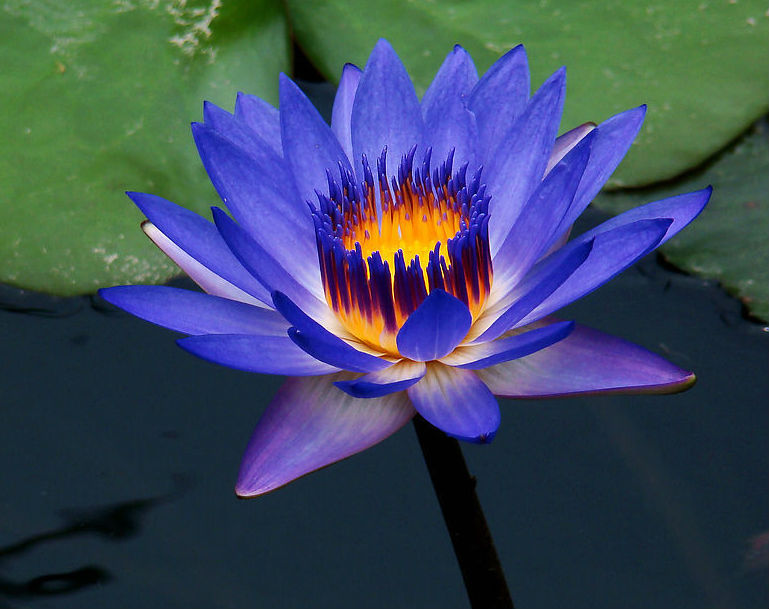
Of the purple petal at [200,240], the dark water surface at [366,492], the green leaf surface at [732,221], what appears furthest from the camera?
the green leaf surface at [732,221]

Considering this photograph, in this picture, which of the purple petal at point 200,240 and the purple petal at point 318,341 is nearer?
the purple petal at point 318,341

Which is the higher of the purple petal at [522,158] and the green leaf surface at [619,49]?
the green leaf surface at [619,49]

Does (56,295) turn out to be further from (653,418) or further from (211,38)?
(653,418)

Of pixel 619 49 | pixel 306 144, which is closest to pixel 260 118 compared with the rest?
pixel 306 144

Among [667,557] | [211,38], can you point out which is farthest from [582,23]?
[667,557]

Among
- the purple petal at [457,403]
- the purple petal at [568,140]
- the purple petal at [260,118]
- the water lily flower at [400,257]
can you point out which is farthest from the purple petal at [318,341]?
the purple petal at [568,140]

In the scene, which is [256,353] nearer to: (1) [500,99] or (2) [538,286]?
(2) [538,286]

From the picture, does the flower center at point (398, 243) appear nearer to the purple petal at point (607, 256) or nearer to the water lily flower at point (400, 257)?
the water lily flower at point (400, 257)
